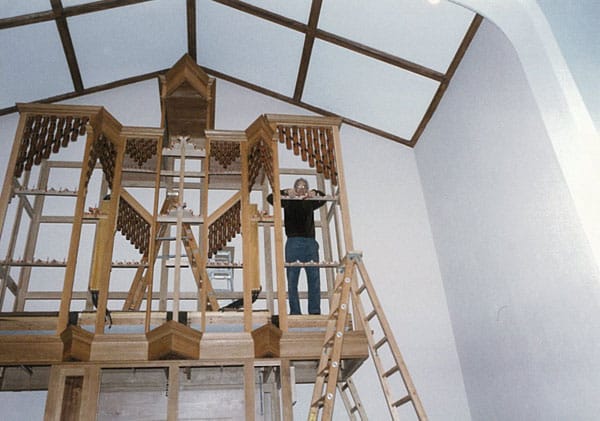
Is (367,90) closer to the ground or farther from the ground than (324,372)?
farther from the ground

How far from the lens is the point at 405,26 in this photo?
19.4ft

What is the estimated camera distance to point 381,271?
652 centimetres

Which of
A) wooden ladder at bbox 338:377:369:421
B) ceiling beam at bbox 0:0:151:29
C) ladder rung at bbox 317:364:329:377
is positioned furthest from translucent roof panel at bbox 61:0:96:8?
wooden ladder at bbox 338:377:369:421

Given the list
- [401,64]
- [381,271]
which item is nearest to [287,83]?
[401,64]

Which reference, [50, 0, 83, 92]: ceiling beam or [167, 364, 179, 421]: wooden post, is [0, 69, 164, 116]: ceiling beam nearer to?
[50, 0, 83, 92]: ceiling beam

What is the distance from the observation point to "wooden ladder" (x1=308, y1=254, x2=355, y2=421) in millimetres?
3658

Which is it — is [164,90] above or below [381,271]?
above

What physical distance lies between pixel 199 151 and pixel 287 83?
2.49 m

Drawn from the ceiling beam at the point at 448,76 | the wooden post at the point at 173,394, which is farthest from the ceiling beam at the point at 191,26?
the wooden post at the point at 173,394

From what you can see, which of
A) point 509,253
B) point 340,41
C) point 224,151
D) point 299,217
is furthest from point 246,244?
point 340,41

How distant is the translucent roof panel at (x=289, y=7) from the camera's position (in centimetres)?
611

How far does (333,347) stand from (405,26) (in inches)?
147

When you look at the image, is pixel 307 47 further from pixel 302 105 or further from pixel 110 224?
pixel 110 224

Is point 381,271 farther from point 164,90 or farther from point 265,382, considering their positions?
point 164,90
